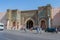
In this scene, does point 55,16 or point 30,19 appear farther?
point 30,19

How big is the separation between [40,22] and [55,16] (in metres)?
5.53

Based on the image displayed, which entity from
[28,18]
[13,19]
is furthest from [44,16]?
[13,19]

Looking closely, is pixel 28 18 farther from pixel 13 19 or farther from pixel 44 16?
pixel 44 16

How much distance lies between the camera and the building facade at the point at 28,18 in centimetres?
5203

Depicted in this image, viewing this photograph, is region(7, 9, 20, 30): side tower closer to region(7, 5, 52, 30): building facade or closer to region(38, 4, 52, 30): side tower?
region(7, 5, 52, 30): building facade

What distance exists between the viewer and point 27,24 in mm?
56531

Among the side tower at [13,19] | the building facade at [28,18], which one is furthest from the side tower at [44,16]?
the side tower at [13,19]

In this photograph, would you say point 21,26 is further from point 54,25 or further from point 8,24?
Answer: point 54,25

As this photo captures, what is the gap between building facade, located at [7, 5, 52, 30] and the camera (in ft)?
171

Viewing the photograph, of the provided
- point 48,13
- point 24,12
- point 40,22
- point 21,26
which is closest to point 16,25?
point 21,26

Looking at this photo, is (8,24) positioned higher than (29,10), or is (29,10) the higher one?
(29,10)

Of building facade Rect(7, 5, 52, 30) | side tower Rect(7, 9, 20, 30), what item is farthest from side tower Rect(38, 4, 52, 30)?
side tower Rect(7, 9, 20, 30)

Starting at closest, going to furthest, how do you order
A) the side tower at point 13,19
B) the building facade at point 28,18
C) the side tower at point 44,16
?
the side tower at point 44,16
the building facade at point 28,18
the side tower at point 13,19

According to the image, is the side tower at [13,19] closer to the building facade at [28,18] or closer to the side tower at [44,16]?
the building facade at [28,18]
